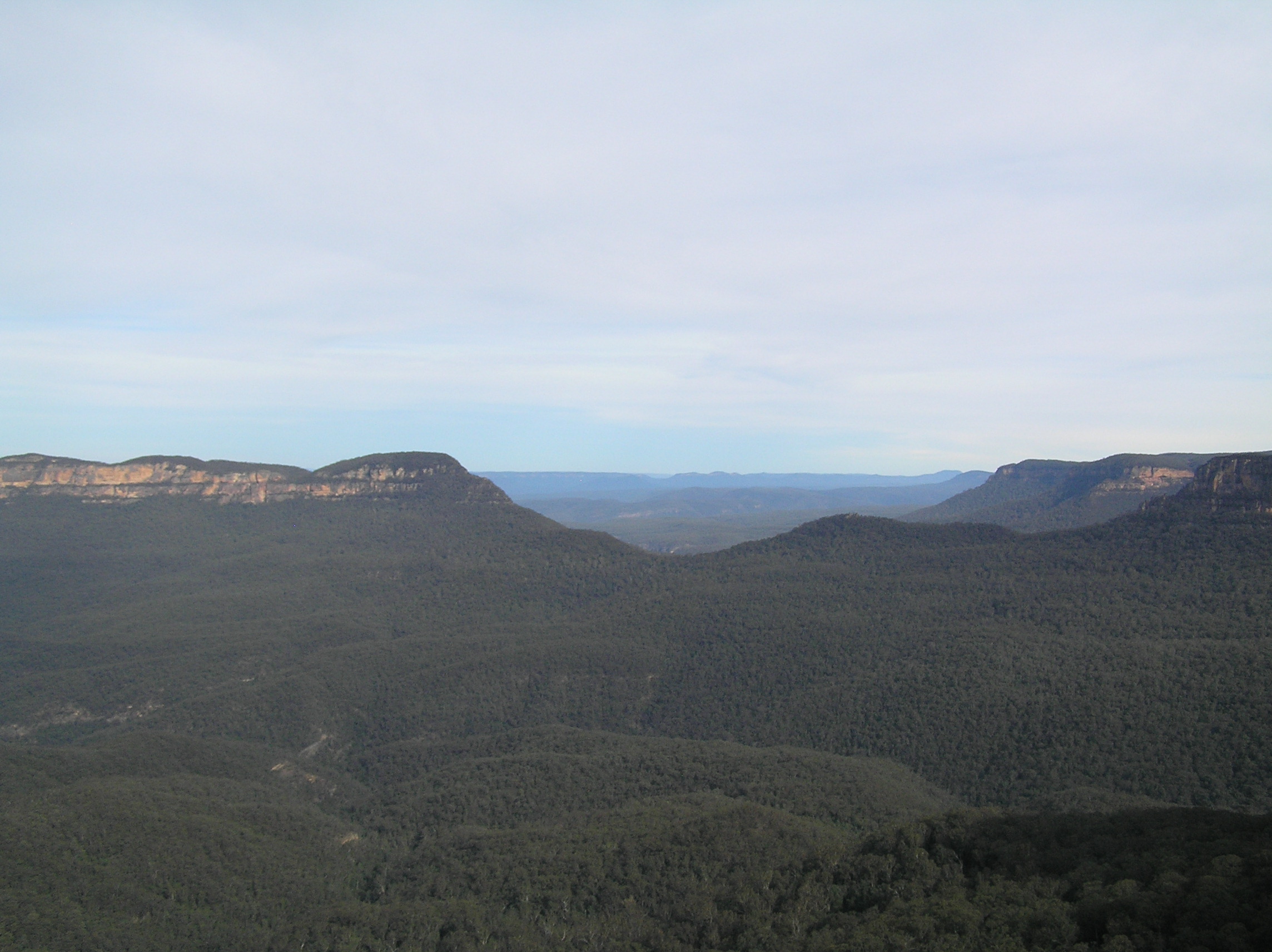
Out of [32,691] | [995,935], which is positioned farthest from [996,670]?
[32,691]

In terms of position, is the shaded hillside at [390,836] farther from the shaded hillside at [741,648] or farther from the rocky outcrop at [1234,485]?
the rocky outcrop at [1234,485]

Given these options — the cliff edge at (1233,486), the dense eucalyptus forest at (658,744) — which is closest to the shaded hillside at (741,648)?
the dense eucalyptus forest at (658,744)

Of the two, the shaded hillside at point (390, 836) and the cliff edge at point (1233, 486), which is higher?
the cliff edge at point (1233, 486)

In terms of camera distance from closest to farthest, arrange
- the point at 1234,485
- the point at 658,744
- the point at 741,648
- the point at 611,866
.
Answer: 1. the point at 611,866
2. the point at 658,744
3. the point at 1234,485
4. the point at 741,648

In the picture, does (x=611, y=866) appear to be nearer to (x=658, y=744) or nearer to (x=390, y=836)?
(x=390, y=836)

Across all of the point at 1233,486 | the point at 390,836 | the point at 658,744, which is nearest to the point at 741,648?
the point at 658,744

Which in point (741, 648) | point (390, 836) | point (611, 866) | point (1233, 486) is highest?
point (1233, 486)
